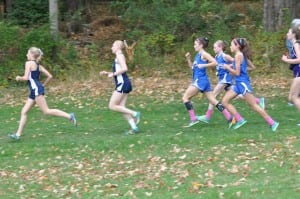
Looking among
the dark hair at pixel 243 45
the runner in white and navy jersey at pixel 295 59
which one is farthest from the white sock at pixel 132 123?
the runner in white and navy jersey at pixel 295 59

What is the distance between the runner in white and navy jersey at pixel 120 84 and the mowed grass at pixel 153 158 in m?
0.33

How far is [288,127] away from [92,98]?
6.14m

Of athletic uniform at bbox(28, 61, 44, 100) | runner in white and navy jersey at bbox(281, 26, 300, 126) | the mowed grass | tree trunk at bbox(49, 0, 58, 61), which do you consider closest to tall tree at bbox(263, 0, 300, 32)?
tree trunk at bbox(49, 0, 58, 61)

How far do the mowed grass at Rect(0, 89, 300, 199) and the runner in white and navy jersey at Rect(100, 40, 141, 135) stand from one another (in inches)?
12.8

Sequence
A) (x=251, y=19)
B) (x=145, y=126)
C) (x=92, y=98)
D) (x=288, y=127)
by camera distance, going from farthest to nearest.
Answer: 1. (x=251, y=19)
2. (x=92, y=98)
3. (x=145, y=126)
4. (x=288, y=127)

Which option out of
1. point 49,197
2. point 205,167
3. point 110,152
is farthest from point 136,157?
point 49,197

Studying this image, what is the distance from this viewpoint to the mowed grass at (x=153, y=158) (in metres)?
9.23

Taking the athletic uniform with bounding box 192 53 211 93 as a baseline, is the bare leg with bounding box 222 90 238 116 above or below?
below

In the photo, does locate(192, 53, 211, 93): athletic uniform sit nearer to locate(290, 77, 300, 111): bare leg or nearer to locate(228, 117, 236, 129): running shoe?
locate(228, 117, 236, 129): running shoe

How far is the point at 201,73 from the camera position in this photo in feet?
43.6

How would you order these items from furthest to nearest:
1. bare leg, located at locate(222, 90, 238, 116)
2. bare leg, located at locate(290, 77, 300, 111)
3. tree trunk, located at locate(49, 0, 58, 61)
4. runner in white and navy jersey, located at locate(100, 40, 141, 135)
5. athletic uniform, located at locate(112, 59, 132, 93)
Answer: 1. tree trunk, located at locate(49, 0, 58, 61)
2. bare leg, located at locate(290, 77, 300, 111)
3. athletic uniform, located at locate(112, 59, 132, 93)
4. runner in white and navy jersey, located at locate(100, 40, 141, 135)
5. bare leg, located at locate(222, 90, 238, 116)

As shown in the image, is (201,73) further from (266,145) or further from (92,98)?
(92,98)

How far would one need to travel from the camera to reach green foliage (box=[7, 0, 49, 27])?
27000 millimetres

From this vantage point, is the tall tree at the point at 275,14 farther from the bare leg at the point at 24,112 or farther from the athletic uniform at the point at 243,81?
the bare leg at the point at 24,112
